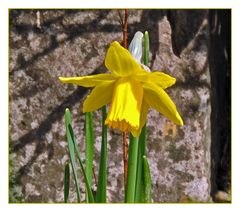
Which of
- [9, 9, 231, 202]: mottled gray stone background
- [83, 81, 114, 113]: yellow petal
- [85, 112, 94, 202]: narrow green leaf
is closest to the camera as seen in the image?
[83, 81, 114, 113]: yellow petal

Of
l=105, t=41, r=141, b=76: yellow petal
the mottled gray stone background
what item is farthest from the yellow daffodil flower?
the mottled gray stone background

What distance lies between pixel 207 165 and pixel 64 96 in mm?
593

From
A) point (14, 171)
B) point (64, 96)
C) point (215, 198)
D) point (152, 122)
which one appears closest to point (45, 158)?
point (14, 171)

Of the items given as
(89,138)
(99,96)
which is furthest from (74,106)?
(99,96)

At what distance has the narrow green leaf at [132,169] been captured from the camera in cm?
93

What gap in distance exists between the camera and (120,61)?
86 centimetres

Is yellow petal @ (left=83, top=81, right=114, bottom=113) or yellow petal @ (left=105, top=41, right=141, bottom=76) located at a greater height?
yellow petal @ (left=105, top=41, right=141, bottom=76)

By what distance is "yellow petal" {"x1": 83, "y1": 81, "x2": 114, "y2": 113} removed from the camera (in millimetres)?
936

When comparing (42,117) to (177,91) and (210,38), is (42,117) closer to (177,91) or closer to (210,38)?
(177,91)

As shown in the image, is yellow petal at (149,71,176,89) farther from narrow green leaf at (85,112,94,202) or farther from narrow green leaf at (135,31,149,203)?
narrow green leaf at (85,112,94,202)

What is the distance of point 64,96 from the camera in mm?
1720

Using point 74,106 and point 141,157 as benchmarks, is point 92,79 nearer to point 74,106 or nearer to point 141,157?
point 141,157

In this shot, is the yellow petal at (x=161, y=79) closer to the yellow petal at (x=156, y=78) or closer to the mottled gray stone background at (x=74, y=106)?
the yellow petal at (x=156, y=78)

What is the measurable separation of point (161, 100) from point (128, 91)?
0.22ft
